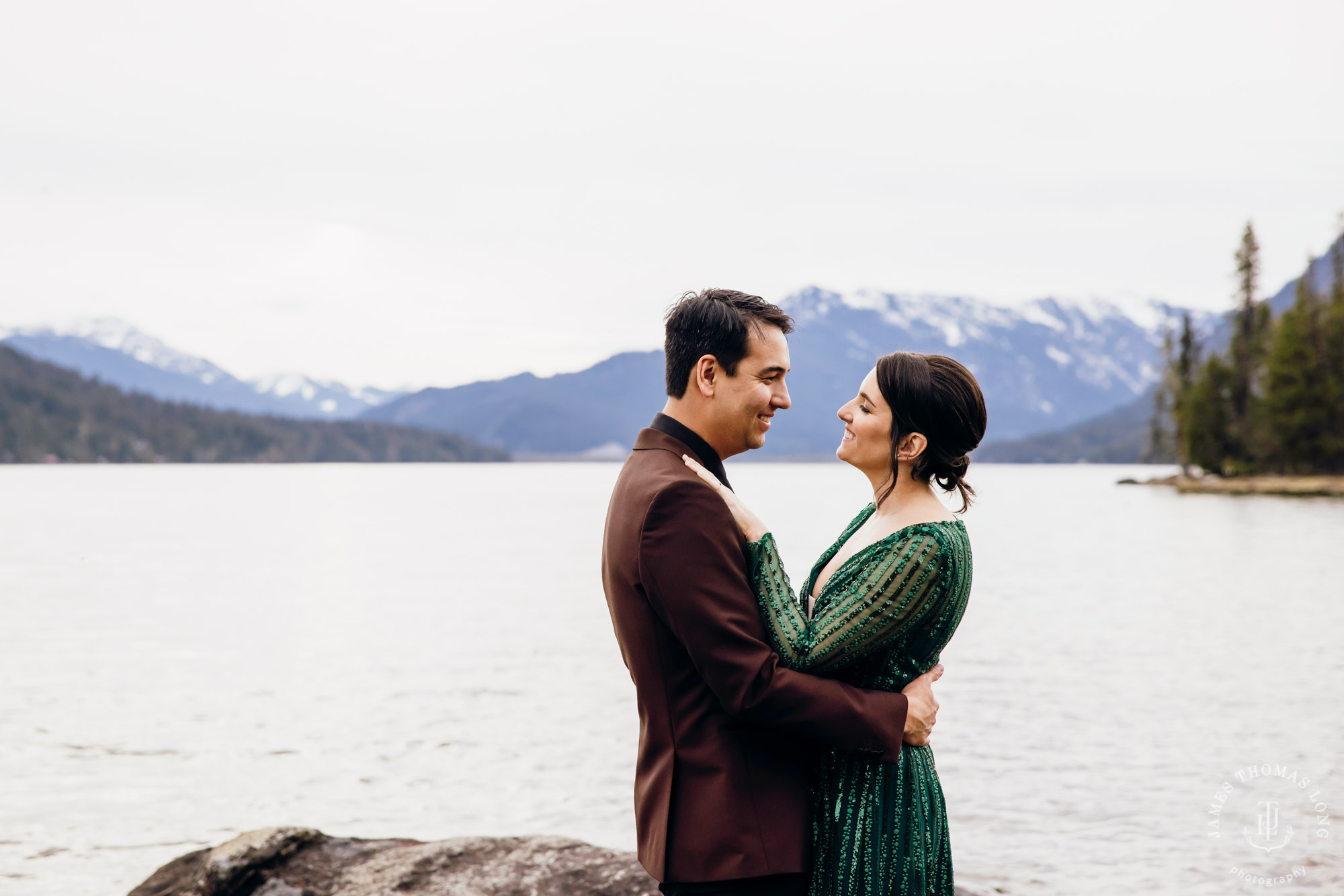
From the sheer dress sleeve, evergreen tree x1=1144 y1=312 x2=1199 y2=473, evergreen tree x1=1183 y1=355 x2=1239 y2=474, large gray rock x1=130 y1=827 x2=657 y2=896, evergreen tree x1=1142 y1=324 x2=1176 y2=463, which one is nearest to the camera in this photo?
the sheer dress sleeve

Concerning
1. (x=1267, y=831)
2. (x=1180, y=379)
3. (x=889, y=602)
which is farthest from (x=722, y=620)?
(x=1180, y=379)

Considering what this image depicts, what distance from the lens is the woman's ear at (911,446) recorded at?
3.56m

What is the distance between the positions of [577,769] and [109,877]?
5898mm

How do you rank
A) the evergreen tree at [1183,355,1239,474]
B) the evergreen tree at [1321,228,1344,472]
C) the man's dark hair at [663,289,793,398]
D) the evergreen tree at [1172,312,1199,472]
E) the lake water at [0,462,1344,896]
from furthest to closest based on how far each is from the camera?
the evergreen tree at [1172,312,1199,472] < the evergreen tree at [1183,355,1239,474] < the evergreen tree at [1321,228,1344,472] < the lake water at [0,462,1344,896] < the man's dark hair at [663,289,793,398]

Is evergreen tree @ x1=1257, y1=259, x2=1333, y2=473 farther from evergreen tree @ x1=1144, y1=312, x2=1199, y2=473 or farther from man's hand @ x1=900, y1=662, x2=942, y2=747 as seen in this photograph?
man's hand @ x1=900, y1=662, x2=942, y2=747

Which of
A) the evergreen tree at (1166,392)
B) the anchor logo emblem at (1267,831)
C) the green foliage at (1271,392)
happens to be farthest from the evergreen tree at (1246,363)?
the anchor logo emblem at (1267,831)

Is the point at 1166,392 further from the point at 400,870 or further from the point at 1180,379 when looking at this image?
the point at 400,870

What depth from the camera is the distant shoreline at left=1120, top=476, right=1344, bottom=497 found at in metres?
81.4

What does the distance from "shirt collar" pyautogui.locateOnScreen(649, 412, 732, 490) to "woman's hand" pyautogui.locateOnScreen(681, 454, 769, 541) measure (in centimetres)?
6

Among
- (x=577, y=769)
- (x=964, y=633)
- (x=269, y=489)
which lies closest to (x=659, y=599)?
(x=577, y=769)

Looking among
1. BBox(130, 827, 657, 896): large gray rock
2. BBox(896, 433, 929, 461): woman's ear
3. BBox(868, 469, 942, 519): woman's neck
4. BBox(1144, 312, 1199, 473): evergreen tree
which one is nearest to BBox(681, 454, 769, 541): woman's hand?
BBox(868, 469, 942, 519): woman's neck

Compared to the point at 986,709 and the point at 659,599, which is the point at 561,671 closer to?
the point at 986,709

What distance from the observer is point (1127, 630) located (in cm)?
2664

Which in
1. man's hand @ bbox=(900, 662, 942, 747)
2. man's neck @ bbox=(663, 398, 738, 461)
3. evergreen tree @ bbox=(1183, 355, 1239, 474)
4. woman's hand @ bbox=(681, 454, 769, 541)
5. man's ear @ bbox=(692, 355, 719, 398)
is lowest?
man's hand @ bbox=(900, 662, 942, 747)
